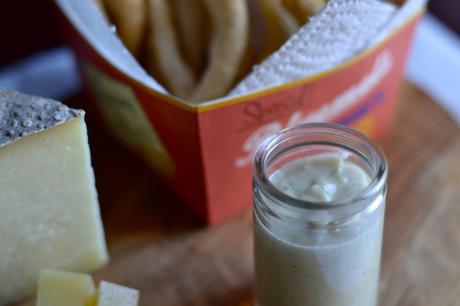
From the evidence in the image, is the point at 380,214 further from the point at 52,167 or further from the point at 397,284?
the point at 52,167

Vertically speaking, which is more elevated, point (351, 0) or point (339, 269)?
point (351, 0)

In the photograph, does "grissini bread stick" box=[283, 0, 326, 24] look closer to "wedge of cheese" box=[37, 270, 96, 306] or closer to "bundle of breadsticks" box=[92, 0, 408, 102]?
"bundle of breadsticks" box=[92, 0, 408, 102]

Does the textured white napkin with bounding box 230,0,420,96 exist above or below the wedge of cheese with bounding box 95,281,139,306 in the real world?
above

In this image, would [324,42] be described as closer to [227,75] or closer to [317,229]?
[227,75]

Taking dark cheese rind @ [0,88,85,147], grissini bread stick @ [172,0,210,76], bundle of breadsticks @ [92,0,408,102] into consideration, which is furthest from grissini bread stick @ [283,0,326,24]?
dark cheese rind @ [0,88,85,147]

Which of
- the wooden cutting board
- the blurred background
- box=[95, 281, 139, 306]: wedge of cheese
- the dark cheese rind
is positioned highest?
the dark cheese rind

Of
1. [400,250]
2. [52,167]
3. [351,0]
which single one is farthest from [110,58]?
[400,250]

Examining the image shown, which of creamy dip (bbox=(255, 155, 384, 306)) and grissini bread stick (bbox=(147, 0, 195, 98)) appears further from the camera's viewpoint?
grissini bread stick (bbox=(147, 0, 195, 98))
